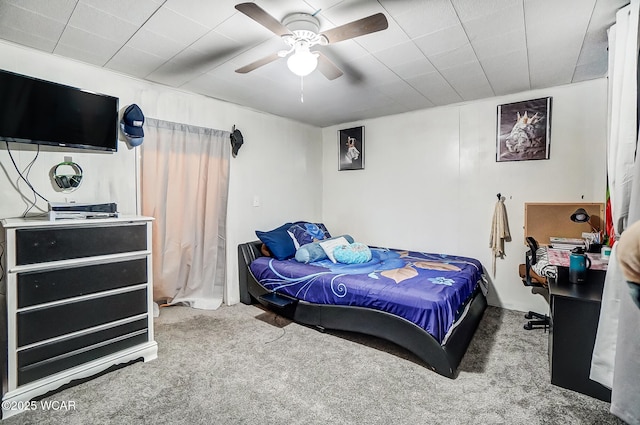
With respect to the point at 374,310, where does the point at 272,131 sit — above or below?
above

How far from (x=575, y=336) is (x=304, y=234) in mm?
2687

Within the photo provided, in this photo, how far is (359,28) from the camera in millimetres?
1672

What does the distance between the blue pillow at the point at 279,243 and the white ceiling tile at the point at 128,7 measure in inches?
91.3

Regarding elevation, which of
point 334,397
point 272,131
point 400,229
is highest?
point 272,131

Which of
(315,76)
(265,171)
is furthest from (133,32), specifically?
(265,171)

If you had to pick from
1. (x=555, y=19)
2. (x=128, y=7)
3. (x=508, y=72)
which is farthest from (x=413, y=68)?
(x=128, y=7)

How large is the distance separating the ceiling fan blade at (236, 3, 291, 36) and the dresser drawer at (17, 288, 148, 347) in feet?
6.81

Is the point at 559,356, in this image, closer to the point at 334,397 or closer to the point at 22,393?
the point at 334,397

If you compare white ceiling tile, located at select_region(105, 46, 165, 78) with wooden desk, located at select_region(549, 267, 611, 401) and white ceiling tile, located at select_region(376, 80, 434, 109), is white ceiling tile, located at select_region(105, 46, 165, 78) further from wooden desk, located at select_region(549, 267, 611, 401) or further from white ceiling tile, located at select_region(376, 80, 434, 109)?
wooden desk, located at select_region(549, 267, 611, 401)

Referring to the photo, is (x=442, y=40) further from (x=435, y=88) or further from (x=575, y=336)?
(x=575, y=336)

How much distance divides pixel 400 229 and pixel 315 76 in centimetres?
233

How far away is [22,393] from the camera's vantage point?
1.84 m

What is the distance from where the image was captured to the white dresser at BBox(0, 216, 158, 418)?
183 cm

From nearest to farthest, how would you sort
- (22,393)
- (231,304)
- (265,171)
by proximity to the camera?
(22,393) < (231,304) < (265,171)
